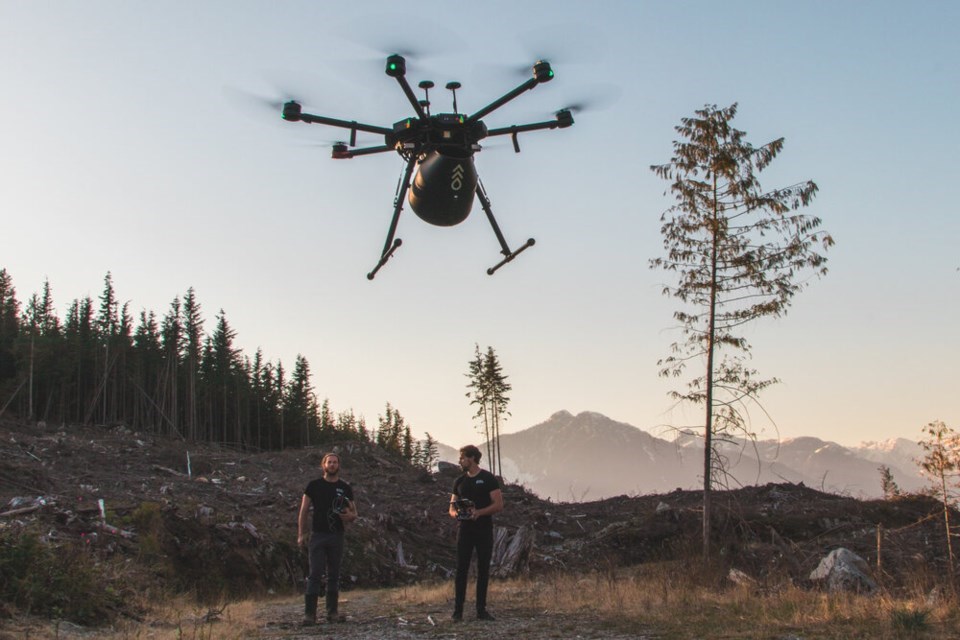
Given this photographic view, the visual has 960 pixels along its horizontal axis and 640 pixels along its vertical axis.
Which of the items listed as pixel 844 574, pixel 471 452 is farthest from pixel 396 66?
pixel 844 574

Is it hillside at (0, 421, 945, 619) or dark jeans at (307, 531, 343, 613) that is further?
hillside at (0, 421, 945, 619)

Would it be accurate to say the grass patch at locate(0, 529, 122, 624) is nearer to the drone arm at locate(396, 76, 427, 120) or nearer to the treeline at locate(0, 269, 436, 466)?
the drone arm at locate(396, 76, 427, 120)

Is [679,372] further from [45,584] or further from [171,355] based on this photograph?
[171,355]

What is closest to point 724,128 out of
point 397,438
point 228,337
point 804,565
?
point 804,565

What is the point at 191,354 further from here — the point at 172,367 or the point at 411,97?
the point at 411,97

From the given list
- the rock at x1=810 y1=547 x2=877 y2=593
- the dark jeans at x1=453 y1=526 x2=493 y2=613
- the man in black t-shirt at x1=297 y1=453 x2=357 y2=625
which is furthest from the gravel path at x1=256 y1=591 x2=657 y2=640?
the rock at x1=810 y1=547 x2=877 y2=593

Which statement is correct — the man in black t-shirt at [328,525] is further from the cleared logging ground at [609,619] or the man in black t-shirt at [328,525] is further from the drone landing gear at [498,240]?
the drone landing gear at [498,240]

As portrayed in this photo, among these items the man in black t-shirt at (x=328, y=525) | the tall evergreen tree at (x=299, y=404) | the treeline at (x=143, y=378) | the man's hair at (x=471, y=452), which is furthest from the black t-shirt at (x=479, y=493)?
the tall evergreen tree at (x=299, y=404)

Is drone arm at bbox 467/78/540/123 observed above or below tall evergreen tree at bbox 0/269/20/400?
below
